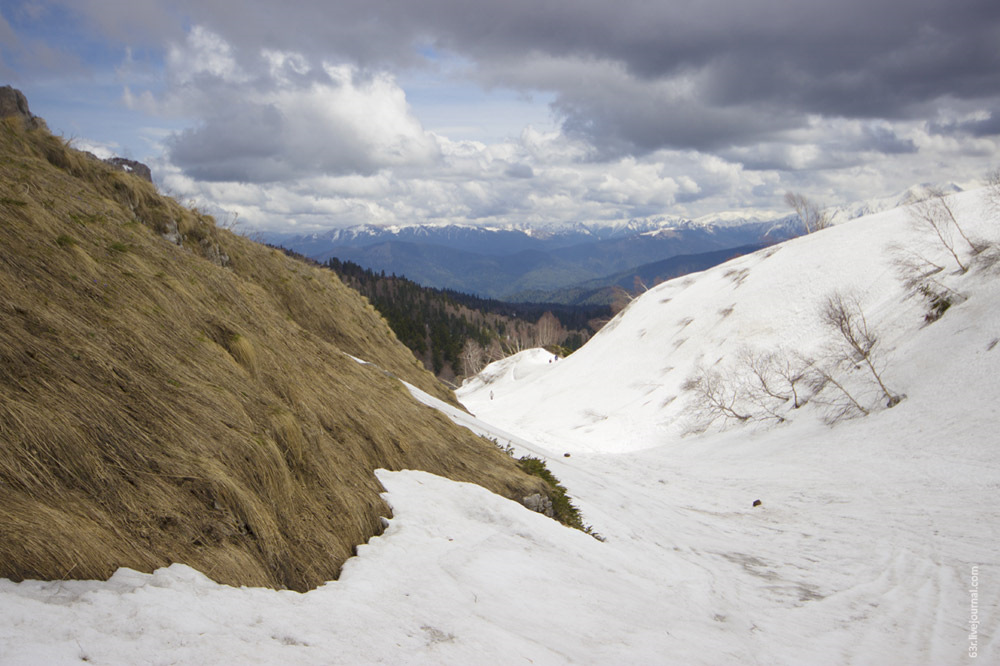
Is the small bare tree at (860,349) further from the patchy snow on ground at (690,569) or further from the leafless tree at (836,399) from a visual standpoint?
the leafless tree at (836,399)

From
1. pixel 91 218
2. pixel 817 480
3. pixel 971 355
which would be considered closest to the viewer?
pixel 91 218

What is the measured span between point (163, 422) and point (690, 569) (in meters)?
9.53

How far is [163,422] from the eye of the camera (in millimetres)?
6480

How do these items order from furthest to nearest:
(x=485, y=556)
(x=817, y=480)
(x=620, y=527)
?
(x=817, y=480), (x=620, y=527), (x=485, y=556)

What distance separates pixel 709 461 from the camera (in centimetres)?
3031

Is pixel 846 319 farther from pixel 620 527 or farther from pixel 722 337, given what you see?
pixel 620 527

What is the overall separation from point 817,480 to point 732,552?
12.5 metres

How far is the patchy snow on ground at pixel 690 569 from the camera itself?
4801mm

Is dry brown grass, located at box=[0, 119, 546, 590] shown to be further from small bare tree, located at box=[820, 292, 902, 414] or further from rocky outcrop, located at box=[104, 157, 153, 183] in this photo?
small bare tree, located at box=[820, 292, 902, 414]

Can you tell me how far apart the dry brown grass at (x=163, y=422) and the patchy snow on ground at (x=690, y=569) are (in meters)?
0.45

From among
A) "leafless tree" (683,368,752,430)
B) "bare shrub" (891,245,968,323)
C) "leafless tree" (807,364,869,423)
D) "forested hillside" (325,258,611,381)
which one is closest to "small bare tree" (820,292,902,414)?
"leafless tree" (807,364,869,423)

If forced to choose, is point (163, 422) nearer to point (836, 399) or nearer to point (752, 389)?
point (836, 399)

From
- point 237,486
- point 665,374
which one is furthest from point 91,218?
point 665,374

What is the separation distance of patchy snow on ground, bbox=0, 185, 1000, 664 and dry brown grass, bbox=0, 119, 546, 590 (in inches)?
17.6
